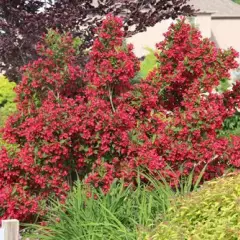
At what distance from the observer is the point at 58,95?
6547 millimetres

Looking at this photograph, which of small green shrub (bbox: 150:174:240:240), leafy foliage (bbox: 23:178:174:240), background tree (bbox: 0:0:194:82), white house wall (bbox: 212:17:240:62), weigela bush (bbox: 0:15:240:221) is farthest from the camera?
white house wall (bbox: 212:17:240:62)

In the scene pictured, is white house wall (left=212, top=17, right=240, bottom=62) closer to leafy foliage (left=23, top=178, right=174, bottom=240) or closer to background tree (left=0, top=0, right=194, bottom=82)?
background tree (left=0, top=0, right=194, bottom=82)

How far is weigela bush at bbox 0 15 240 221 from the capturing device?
19.5 feet

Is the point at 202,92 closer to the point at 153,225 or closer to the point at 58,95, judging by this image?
the point at 58,95

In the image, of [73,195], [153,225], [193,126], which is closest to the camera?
[153,225]

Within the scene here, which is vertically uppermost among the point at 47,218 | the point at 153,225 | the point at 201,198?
the point at 201,198

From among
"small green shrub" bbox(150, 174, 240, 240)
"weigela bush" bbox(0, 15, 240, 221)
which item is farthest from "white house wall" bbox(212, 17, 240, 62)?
"small green shrub" bbox(150, 174, 240, 240)

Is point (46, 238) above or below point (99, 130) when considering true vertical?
below

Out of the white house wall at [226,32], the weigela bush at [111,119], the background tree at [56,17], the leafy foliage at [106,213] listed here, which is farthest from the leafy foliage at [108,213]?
the white house wall at [226,32]

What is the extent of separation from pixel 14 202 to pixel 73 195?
1.59ft

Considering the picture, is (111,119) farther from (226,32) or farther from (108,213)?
(226,32)

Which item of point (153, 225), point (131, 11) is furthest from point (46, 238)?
point (131, 11)

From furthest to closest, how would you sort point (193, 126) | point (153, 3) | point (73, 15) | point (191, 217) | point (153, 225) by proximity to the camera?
point (153, 3)
point (73, 15)
point (193, 126)
point (153, 225)
point (191, 217)

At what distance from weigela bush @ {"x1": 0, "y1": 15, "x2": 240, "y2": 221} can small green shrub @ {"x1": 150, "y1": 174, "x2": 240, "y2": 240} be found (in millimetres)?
1074
